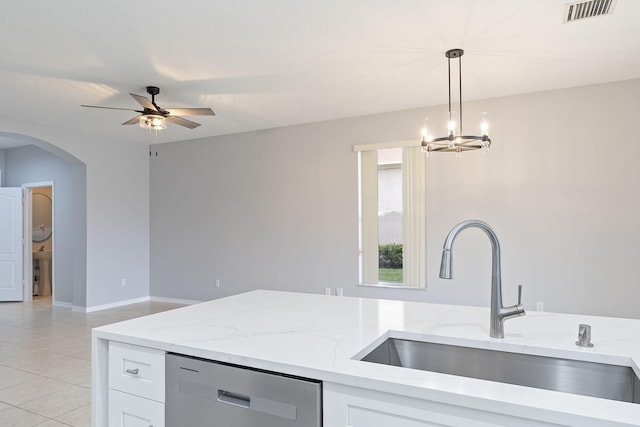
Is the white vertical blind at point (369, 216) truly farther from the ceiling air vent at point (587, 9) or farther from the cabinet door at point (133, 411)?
the cabinet door at point (133, 411)

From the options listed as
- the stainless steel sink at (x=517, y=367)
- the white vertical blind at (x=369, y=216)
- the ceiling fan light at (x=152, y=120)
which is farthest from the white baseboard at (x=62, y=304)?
the stainless steel sink at (x=517, y=367)

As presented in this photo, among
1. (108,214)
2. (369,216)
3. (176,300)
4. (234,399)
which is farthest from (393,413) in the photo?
(108,214)

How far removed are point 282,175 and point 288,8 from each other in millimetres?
3331

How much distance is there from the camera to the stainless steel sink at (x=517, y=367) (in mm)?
1195

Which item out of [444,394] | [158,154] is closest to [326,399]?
[444,394]

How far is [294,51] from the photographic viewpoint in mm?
3301

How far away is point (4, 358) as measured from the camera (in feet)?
13.0

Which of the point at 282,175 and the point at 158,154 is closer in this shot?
the point at 282,175

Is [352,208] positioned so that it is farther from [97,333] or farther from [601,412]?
[601,412]

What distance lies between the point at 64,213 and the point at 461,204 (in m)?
6.30

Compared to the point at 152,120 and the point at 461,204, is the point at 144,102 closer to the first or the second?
the point at 152,120

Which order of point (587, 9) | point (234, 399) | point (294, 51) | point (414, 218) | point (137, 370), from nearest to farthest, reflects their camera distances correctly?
point (234, 399) → point (137, 370) → point (587, 9) → point (294, 51) → point (414, 218)

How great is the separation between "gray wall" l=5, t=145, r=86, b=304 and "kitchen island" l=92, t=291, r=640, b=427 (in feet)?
17.3

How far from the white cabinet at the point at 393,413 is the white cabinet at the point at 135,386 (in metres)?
0.65
